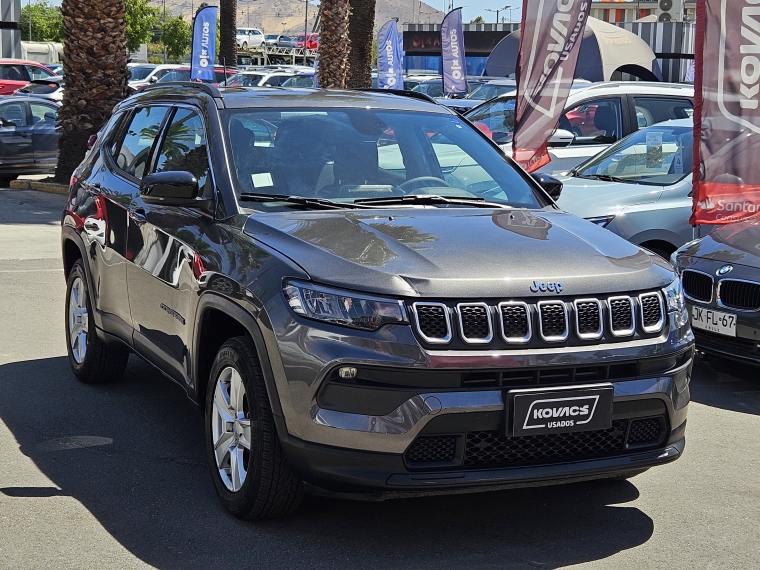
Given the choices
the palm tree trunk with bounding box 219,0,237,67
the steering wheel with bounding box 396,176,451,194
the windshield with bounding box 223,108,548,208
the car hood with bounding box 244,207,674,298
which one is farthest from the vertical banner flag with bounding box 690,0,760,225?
the palm tree trunk with bounding box 219,0,237,67

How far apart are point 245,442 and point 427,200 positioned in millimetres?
1486

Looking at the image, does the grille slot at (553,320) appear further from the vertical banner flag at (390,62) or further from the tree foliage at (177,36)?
the tree foliage at (177,36)

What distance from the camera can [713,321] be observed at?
7.15 metres

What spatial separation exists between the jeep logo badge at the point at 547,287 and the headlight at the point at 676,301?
554 mm

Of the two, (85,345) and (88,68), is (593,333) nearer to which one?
(85,345)

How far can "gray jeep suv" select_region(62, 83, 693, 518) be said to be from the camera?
3.96m

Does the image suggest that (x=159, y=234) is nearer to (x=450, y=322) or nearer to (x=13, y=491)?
(x=13, y=491)

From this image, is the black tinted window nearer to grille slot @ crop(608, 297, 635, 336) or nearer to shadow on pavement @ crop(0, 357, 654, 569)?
shadow on pavement @ crop(0, 357, 654, 569)

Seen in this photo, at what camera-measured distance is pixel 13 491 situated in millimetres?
4867

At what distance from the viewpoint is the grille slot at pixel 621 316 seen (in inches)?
165

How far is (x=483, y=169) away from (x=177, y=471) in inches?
83.9

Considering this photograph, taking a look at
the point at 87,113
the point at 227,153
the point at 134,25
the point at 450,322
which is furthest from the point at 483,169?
the point at 134,25

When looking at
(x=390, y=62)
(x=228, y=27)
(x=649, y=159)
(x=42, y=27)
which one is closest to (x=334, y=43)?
(x=390, y=62)

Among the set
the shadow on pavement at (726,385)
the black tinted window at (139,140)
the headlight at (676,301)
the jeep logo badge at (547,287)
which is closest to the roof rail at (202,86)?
the black tinted window at (139,140)
